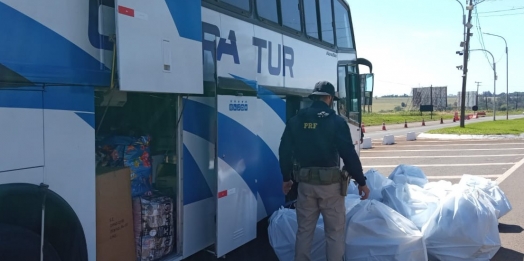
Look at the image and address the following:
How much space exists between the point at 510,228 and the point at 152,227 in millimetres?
5357

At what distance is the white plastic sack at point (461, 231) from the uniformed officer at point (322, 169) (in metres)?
1.16

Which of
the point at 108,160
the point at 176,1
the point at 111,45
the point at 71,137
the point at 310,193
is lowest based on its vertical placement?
the point at 310,193

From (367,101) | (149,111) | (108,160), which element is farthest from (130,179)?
(367,101)

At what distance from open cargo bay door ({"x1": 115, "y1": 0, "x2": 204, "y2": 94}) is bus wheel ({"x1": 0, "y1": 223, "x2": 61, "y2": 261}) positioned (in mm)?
1141

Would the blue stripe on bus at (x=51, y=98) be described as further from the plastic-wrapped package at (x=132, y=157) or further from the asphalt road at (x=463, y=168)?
the asphalt road at (x=463, y=168)

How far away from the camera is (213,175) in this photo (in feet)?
16.3

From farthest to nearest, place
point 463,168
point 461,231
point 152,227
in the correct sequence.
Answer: point 463,168, point 461,231, point 152,227

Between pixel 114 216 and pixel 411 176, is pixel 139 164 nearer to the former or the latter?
pixel 114 216

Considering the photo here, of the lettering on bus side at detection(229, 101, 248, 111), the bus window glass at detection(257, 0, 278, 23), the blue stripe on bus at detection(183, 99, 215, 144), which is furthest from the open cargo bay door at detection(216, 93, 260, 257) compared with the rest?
the bus window glass at detection(257, 0, 278, 23)

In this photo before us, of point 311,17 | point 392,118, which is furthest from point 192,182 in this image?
point 392,118

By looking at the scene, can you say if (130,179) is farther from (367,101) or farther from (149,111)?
(367,101)

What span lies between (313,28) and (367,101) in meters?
2.60

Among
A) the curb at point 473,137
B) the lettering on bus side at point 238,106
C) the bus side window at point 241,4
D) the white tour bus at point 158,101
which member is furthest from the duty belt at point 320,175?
the curb at point 473,137

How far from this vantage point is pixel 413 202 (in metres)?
6.00
